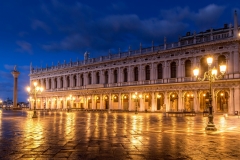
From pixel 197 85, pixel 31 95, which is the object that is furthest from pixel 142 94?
pixel 31 95

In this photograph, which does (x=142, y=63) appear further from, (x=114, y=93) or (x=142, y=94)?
(x=114, y=93)

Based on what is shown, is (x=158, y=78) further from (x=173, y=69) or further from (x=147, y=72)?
(x=173, y=69)

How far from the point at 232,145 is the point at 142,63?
3586 cm

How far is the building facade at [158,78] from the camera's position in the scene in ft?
113

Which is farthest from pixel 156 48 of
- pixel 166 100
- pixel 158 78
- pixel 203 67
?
pixel 166 100

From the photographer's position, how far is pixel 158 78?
42219 mm

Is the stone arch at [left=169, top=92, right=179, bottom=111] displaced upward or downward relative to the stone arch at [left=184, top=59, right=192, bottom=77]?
downward

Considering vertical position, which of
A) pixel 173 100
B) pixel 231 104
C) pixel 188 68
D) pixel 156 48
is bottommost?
pixel 231 104

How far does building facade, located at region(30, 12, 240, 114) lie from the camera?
34.6m

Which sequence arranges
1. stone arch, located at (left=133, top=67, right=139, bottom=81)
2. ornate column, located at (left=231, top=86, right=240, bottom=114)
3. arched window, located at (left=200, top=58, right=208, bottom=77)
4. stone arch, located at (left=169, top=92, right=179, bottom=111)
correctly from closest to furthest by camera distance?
ornate column, located at (left=231, top=86, right=240, bottom=114) < arched window, located at (left=200, top=58, right=208, bottom=77) < stone arch, located at (left=169, top=92, right=179, bottom=111) < stone arch, located at (left=133, top=67, right=139, bottom=81)

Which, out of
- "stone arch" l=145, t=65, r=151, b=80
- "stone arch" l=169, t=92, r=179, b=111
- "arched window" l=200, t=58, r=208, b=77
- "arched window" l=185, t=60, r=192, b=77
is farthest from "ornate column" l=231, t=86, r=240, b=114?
"stone arch" l=145, t=65, r=151, b=80

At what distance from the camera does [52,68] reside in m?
62.8

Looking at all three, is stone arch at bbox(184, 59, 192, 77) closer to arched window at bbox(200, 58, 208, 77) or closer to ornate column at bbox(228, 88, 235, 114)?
arched window at bbox(200, 58, 208, 77)

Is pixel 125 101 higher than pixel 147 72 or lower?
lower
